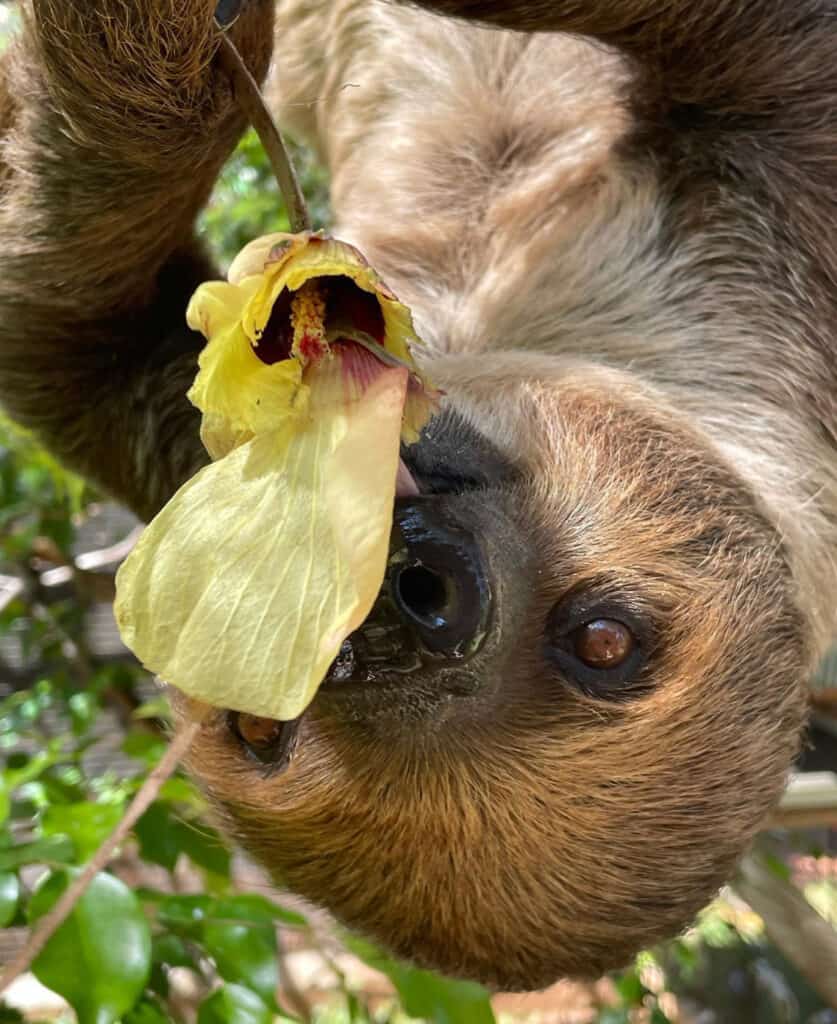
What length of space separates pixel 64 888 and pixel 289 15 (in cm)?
235

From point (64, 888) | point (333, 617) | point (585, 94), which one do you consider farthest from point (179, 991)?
point (333, 617)

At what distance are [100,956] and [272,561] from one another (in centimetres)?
67

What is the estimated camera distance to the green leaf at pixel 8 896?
1.48 m

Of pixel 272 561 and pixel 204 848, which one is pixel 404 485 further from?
pixel 204 848

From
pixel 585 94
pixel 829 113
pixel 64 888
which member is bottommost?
pixel 64 888

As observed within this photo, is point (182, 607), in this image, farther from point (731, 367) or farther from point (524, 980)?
point (731, 367)

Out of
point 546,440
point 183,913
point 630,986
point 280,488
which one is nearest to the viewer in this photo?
point 280,488

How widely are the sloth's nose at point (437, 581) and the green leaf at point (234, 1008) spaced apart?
58 cm

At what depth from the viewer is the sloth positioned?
138 centimetres

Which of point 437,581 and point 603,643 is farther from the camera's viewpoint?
point 603,643

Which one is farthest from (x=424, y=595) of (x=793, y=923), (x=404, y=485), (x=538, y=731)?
(x=793, y=923)

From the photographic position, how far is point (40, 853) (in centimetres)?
154

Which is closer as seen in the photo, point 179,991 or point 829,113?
point 829,113

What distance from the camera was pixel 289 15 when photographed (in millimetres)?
3039
